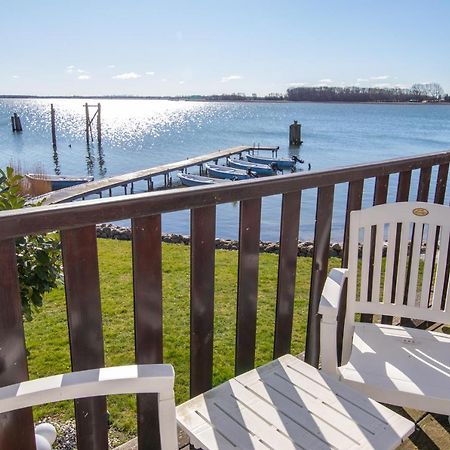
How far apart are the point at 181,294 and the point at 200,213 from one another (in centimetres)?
334

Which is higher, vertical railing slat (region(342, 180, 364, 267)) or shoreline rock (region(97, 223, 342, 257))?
vertical railing slat (region(342, 180, 364, 267))

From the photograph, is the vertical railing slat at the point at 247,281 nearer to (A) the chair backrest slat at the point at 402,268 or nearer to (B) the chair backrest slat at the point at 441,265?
(A) the chair backrest slat at the point at 402,268

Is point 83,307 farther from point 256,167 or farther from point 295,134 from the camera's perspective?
point 295,134

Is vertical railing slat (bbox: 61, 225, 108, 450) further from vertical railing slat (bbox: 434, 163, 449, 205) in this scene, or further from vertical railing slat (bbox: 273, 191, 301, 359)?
vertical railing slat (bbox: 434, 163, 449, 205)

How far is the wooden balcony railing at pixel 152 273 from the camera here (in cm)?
105

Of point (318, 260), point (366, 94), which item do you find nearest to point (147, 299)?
point (318, 260)

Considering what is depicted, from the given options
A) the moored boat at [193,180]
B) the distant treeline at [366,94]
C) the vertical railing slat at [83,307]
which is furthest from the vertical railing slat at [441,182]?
the distant treeline at [366,94]

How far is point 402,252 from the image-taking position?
1897mm

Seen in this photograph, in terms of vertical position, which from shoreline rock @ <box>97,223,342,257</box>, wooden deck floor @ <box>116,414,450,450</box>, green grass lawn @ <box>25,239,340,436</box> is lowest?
shoreline rock @ <box>97,223,342,257</box>

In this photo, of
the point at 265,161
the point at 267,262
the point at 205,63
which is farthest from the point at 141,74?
the point at 267,262

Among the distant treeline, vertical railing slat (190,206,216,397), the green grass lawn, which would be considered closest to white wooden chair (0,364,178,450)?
vertical railing slat (190,206,216,397)

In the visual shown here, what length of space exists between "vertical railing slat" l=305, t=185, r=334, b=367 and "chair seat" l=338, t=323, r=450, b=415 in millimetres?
196

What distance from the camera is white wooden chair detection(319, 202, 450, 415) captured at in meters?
1.48

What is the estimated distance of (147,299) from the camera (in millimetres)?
1319
